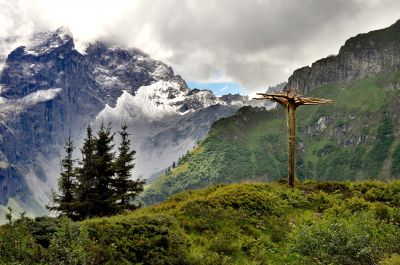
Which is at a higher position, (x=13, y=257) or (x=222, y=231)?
(x=13, y=257)

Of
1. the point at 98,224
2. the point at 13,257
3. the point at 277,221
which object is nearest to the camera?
the point at 13,257

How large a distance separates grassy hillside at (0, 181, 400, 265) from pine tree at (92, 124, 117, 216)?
2025 centimetres

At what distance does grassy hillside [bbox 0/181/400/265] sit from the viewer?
12945 millimetres

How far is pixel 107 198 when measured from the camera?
4466cm

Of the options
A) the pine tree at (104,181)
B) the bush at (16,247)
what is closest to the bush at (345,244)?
the bush at (16,247)

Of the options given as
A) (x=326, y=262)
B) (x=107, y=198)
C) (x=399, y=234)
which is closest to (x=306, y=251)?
(x=326, y=262)

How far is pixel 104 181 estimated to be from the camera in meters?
45.6

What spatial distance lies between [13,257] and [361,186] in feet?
82.9

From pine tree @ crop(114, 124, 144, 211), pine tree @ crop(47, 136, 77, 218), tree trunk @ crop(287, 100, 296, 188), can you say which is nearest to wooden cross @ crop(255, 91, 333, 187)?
tree trunk @ crop(287, 100, 296, 188)

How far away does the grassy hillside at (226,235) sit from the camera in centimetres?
1295

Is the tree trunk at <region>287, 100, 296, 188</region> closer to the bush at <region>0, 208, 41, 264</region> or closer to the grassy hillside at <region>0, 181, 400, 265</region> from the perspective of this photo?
the grassy hillside at <region>0, 181, 400, 265</region>

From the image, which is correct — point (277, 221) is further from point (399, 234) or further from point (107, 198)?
point (107, 198)

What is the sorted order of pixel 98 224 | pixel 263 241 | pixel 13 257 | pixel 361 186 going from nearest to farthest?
pixel 13 257, pixel 98 224, pixel 263 241, pixel 361 186

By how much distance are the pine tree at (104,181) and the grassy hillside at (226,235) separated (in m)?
20.3
